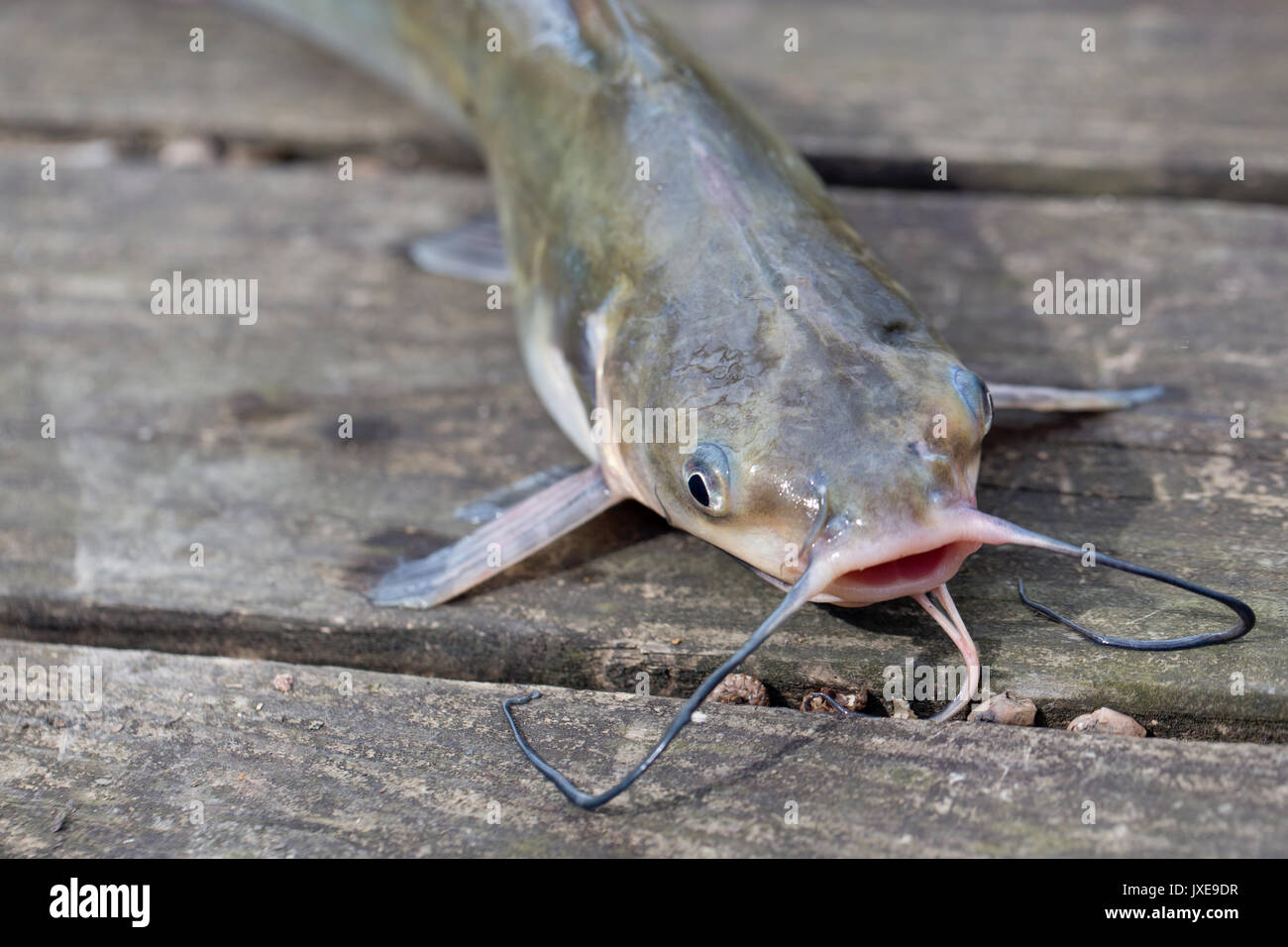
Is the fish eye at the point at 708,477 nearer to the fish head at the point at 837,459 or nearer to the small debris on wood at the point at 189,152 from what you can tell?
the fish head at the point at 837,459

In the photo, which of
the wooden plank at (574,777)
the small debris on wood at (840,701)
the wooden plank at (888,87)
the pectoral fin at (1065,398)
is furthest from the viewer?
the wooden plank at (888,87)

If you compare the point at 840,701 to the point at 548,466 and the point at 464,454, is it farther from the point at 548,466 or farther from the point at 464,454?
the point at 464,454

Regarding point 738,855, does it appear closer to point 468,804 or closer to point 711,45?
point 468,804

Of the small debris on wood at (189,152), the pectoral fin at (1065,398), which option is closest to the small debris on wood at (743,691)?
the pectoral fin at (1065,398)

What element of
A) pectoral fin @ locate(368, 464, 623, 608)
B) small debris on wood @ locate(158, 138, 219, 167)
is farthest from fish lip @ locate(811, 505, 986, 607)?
small debris on wood @ locate(158, 138, 219, 167)

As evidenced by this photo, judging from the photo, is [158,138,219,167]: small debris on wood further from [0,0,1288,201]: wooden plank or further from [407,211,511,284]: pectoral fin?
[407,211,511,284]: pectoral fin

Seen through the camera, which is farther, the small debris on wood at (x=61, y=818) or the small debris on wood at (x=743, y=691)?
the small debris on wood at (x=743, y=691)
